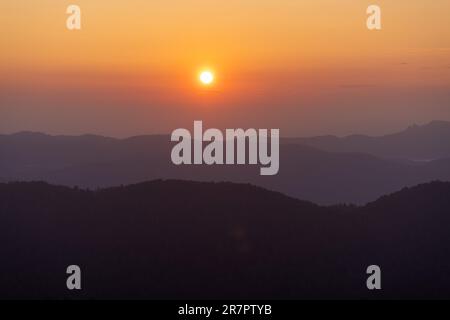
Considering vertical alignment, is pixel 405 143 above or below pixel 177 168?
above

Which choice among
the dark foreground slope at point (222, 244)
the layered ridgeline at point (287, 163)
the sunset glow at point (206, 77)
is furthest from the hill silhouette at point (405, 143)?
the sunset glow at point (206, 77)

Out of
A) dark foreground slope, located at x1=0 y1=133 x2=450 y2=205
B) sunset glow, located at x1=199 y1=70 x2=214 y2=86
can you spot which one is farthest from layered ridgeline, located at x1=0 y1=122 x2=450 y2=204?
sunset glow, located at x1=199 y1=70 x2=214 y2=86

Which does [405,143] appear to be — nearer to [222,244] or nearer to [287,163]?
[287,163]

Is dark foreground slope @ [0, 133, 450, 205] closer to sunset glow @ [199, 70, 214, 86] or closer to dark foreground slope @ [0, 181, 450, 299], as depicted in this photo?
dark foreground slope @ [0, 181, 450, 299]

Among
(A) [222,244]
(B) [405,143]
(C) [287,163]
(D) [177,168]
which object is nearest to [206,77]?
(D) [177,168]

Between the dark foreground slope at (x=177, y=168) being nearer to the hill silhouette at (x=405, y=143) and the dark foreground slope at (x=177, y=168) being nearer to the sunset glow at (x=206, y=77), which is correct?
the hill silhouette at (x=405, y=143)
